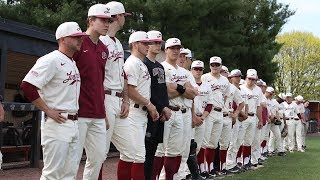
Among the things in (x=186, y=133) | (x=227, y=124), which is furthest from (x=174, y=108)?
(x=227, y=124)

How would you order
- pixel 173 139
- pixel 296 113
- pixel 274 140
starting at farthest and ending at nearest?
pixel 296 113, pixel 274 140, pixel 173 139

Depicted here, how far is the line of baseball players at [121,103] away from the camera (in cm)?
566

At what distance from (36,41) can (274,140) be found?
10212mm

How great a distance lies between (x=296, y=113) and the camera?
71.5 ft

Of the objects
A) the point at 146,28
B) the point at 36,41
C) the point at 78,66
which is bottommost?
the point at 78,66

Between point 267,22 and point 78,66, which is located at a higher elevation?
point 267,22

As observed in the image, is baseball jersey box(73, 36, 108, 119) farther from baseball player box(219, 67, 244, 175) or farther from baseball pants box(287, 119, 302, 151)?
baseball pants box(287, 119, 302, 151)

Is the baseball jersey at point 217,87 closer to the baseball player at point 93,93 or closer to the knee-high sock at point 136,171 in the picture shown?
the knee-high sock at point 136,171

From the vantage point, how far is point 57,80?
570 centimetres

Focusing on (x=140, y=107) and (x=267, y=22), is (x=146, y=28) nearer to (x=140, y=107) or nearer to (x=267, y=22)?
(x=267, y=22)

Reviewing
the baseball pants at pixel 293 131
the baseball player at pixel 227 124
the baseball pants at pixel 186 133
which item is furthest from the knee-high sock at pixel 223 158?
the baseball pants at pixel 293 131

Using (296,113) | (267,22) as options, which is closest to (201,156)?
(296,113)

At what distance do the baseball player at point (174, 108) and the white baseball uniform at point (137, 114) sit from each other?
1.00 metres

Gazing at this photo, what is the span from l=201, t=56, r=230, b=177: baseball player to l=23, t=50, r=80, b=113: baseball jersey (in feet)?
18.9
